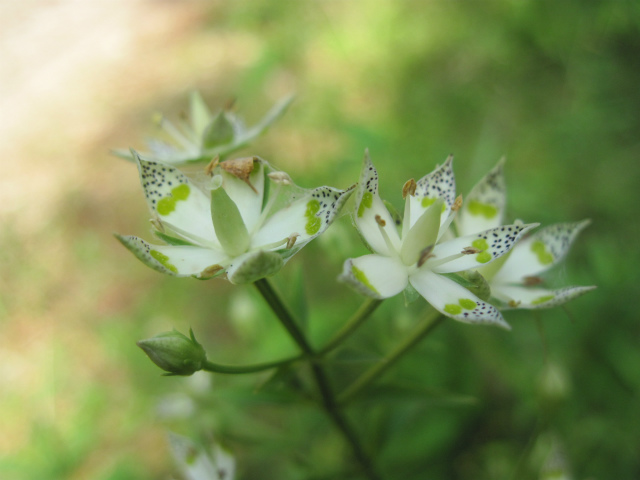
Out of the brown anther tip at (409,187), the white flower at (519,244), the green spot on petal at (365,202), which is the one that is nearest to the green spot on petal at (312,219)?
the green spot on petal at (365,202)

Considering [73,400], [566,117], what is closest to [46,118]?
[73,400]

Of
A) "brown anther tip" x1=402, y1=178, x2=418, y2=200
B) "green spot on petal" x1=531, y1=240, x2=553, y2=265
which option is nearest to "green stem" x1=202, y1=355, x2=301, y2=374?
"brown anther tip" x1=402, y1=178, x2=418, y2=200

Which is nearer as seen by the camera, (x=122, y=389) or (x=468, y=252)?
(x=468, y=252)

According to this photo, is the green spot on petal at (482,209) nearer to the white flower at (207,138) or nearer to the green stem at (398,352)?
the green stem at (398,352)

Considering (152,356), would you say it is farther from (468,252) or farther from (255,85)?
(255,85)

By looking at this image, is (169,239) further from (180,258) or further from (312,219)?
(312,219)

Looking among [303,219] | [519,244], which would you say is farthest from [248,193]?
[519,244]
